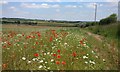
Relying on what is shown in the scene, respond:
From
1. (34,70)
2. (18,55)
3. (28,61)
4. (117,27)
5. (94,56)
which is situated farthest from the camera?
(117,27)

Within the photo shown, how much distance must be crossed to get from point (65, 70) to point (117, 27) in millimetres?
6088

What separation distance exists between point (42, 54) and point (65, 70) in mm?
1175

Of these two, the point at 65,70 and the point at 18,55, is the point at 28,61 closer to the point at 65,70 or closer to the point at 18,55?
the point at 18,55

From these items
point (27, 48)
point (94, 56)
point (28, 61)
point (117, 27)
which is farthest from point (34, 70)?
point (117, 27)

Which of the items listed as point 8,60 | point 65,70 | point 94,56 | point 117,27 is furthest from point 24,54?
point 117,27

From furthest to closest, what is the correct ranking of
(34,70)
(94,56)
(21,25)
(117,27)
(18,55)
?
(21,25)
(117,27)
(94,56)
(18,55)
(34,70)

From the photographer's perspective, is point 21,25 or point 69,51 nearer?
point 69,51

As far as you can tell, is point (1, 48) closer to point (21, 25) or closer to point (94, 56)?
point (94, 56)

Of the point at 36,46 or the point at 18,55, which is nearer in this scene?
the point at 18,55

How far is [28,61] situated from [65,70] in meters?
1.05

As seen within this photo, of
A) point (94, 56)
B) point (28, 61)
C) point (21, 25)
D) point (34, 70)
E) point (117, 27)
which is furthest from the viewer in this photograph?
point (21, 25)

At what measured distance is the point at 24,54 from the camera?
6.93 metres

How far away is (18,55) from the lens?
Answer: 682cm

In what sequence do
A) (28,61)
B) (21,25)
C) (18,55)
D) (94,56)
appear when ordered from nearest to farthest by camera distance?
1. (28,61)
2. (18,55)
3. (94,56)
4. (21,25)
